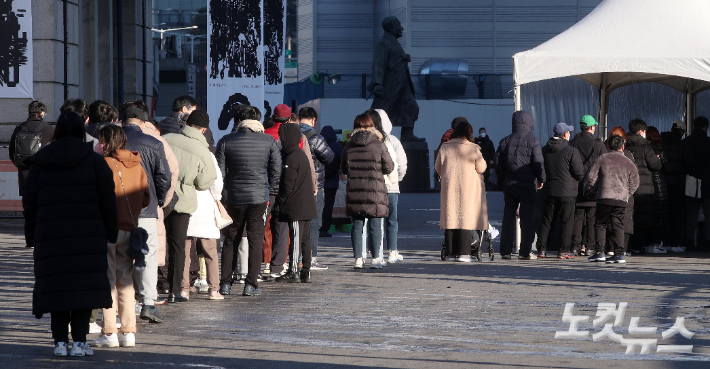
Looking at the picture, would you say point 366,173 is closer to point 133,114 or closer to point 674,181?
point 133,114

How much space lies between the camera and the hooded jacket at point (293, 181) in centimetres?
1148

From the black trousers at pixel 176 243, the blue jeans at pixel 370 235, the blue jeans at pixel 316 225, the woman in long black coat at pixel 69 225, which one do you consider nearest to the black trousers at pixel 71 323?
the woman in long black coat at pixel 69 225

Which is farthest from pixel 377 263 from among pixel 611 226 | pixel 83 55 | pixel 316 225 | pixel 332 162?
pixel 83 55

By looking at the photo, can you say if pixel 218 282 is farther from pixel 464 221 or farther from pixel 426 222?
pixel 426 222

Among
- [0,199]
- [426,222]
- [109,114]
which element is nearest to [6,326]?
[109,114]

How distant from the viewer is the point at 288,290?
1125 cm

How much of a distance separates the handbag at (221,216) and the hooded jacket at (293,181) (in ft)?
3.20

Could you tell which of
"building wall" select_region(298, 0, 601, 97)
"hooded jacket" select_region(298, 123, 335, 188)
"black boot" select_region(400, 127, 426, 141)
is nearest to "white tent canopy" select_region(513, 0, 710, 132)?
"hooded jacket" select_region(298, 123, 335, 188)

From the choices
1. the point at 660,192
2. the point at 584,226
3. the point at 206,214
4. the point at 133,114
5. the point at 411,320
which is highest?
the point at 133,114

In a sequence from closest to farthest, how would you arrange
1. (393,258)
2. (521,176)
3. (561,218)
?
(393,258)
(521,176)
(561,218)

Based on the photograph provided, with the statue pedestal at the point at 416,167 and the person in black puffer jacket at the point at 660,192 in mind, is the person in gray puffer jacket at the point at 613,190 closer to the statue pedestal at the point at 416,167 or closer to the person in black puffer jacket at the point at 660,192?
the person in black puffer jacket at the point at 660,192

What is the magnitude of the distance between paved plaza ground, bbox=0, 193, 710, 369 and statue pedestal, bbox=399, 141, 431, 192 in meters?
16.4

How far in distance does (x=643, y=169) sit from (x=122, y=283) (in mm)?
9240

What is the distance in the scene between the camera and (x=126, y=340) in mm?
7902
